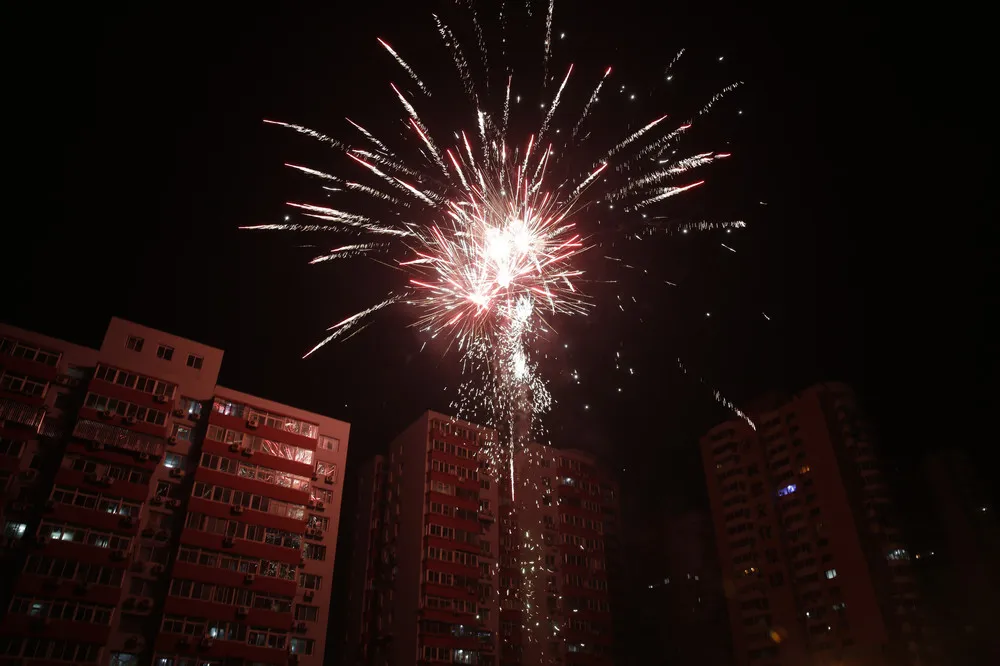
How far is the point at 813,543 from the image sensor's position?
48.2 metres

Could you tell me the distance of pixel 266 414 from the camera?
37969mm

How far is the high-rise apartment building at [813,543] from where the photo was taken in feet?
143

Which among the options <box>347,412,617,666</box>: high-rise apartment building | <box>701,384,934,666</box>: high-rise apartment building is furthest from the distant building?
<box>347,412,617,666</box>: high-rise apartment building

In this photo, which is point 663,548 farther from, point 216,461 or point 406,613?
point 216,461

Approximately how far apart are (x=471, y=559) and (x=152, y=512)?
751 inches

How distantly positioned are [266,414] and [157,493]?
22.5 ft

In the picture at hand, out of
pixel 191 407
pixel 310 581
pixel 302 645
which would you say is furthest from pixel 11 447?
pixel 302 645

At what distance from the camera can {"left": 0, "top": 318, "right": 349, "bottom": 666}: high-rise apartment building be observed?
2877 centimetres

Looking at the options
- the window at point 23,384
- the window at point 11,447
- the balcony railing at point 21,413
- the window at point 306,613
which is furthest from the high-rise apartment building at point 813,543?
the window at point 23,384

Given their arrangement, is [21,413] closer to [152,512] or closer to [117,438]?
[117,438]

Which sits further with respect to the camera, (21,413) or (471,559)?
(471,559)

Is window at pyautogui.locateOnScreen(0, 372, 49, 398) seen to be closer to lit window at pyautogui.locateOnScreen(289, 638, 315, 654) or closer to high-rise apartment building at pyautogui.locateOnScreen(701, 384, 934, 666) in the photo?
lit window at pyautogui.locateOnScreen(289, 638, 315, 654)

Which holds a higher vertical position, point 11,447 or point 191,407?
point 191,407

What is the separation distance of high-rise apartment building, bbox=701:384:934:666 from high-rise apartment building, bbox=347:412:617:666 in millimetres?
11870
